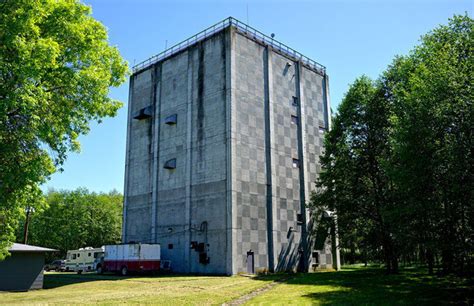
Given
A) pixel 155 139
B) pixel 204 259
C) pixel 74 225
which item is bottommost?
pixel 204 259

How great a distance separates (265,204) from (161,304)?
22.5m

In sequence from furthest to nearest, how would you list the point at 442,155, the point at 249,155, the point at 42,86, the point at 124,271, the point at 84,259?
the point at 84,259
the point at 249,155
the point at 124,271
the point at 442,155
the point at 42,86

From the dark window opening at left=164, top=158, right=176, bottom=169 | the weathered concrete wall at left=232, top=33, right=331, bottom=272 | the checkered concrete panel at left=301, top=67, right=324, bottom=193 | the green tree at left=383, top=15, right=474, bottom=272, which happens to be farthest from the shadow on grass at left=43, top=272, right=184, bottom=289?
the green tree at left=383, top=15, right=474, bottom=272

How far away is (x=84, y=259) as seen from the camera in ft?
163

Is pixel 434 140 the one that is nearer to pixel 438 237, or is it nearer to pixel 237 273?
pixel 438 237

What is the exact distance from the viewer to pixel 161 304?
1866 centimetres

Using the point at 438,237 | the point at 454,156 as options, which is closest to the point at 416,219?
the point at 438,237

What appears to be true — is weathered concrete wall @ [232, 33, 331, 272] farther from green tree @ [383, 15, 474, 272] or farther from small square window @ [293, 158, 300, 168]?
green tree @ [383, 15, 474, 272]

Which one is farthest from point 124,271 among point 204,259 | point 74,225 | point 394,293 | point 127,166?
point 74,225

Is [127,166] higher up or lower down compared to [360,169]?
higher up

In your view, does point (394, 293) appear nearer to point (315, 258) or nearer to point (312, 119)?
point (315, 258)

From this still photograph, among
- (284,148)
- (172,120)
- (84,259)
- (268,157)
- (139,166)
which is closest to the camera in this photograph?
(268,157)

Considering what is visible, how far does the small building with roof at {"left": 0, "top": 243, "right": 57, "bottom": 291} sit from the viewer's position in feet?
90.3

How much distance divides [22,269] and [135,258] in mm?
11136
